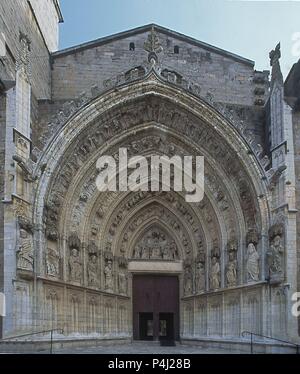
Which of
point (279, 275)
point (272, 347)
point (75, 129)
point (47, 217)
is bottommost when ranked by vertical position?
point (272, 347)

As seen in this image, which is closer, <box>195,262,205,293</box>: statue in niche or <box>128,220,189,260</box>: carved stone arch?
<box>195,262,205,293</box>: statue in niche

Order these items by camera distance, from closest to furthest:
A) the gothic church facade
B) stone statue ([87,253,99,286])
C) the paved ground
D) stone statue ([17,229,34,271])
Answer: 1. stone statue ([17,229,34,271])
2. the paved ground
3. the gothic church facade
4. stone statue ([87,253,99,286])

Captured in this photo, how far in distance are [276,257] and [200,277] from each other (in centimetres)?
242

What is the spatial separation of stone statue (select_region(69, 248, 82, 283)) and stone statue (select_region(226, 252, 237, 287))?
121 inches

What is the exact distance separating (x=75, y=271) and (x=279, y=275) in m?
4.10

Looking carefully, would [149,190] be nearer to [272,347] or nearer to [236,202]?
[236,202]

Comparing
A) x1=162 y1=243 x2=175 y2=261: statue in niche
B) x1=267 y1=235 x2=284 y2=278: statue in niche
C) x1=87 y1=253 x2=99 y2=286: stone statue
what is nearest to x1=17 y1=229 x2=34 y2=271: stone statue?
x1=87 y1=253 x2=99 y2=286: stone statue

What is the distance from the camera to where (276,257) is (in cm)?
1098

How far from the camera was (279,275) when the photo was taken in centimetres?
1083

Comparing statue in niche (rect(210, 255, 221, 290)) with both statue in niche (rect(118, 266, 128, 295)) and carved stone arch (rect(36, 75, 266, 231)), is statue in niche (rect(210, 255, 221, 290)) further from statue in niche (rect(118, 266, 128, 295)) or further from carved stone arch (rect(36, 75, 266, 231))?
statue in niche (rect(118, 266, 128, 295))

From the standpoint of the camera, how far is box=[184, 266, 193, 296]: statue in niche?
13.2 meters

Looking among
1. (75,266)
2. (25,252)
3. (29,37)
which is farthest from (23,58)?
(75,266)
